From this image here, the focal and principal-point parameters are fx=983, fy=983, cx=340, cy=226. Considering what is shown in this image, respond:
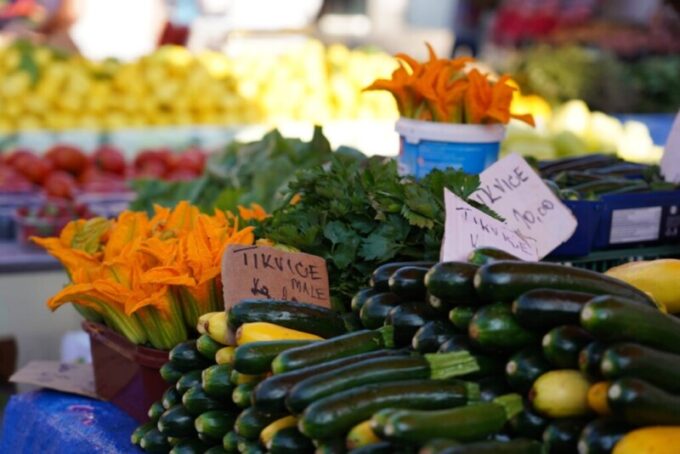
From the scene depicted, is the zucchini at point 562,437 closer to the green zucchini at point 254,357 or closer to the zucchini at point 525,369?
the zucchini at point 525,369

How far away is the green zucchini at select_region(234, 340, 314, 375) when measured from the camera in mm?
1763

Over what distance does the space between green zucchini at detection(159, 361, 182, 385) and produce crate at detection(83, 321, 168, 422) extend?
0.13 meters

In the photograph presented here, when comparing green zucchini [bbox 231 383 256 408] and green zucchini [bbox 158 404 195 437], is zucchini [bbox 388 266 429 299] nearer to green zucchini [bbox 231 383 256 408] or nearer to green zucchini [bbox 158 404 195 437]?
green zucchini [bbox 231 383 256 408]

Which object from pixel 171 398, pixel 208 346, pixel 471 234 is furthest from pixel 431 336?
pixel 171 398

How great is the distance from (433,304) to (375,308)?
6.1 inches

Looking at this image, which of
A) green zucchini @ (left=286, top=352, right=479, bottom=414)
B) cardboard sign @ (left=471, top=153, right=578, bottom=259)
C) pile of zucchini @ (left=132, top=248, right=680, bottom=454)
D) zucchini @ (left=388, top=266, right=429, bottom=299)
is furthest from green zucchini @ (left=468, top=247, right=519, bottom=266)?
cardboard sign @ (left=471, top=153, right=578, bottom=259)

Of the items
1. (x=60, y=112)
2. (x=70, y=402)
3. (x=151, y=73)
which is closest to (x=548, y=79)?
(x=151, y=73)

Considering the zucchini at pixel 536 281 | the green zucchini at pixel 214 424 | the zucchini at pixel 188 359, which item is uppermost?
the zucchini at pixel 536 281

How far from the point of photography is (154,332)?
223 cm

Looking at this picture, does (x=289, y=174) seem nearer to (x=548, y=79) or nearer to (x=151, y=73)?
(x=151, y=73)

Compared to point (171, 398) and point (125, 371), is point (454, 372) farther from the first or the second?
point (125, 371)

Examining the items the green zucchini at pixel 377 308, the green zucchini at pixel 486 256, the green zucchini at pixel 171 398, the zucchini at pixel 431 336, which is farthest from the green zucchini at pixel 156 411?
the green zucchini at pixel 486 256

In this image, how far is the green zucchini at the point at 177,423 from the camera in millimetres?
1937

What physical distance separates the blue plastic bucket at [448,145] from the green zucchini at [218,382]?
108 centimetres
